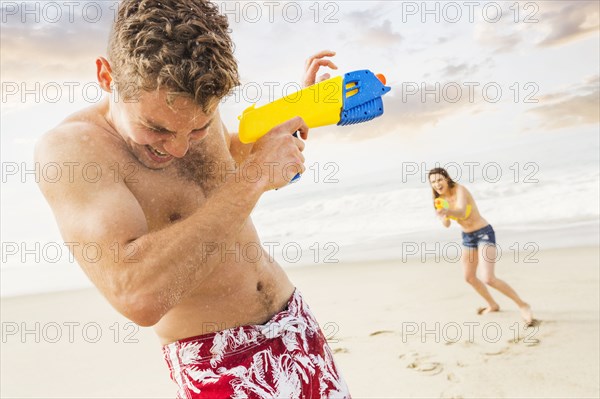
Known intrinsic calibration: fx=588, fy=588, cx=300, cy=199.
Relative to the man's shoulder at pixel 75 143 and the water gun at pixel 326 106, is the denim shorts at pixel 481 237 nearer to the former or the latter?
the water gun at pixel 326 106

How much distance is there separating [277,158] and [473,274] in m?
3.82

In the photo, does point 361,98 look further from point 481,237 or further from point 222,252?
point 481,237

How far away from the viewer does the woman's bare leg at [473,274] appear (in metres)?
4.79

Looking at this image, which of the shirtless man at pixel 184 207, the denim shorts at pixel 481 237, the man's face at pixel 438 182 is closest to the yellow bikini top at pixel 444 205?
the denim shorts at pixel 481 237

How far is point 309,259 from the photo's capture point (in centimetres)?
873

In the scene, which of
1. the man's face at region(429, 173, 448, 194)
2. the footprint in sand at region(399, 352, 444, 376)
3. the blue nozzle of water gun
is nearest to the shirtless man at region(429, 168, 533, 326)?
the man's face at region(429, 173, 448, 194)

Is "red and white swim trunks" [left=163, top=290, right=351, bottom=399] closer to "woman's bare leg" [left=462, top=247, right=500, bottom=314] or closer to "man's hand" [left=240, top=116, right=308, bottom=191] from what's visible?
"man's hand" [left=240, top=116, right=308, bottom=191]

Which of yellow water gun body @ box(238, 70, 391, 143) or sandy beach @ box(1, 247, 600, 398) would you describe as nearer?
yellow water gun body @ box(238, 70, 391, 143)

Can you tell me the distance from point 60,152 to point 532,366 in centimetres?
333

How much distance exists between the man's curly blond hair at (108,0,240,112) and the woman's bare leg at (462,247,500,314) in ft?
12.7

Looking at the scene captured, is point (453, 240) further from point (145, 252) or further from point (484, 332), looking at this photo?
point (145, 252)

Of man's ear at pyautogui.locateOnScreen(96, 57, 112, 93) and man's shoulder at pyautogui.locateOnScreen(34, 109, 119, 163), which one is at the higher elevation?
man's ear at pyautogui.locateOnScreen(96, 57, 112, 93)

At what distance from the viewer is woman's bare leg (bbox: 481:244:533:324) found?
4.52 m

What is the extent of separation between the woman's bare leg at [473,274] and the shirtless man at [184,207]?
129 inches
